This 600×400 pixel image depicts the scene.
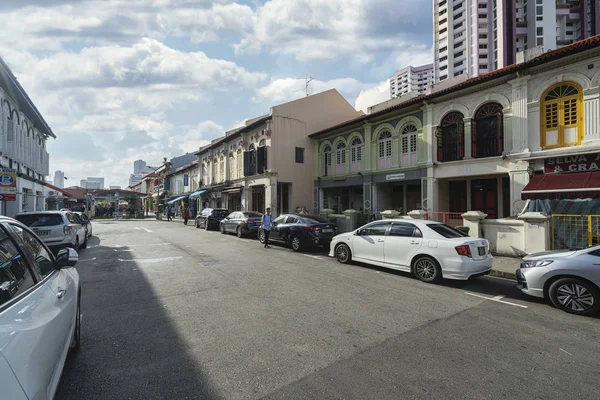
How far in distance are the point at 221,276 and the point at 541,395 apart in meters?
6.28

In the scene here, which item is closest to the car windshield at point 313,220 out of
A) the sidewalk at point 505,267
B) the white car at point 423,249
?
the white car at point 423,249

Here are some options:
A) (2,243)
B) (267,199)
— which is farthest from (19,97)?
(2,243)

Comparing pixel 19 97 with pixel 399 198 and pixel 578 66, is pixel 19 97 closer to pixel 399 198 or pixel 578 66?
pixel 399 198

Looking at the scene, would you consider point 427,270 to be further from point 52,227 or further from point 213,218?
point 213,218

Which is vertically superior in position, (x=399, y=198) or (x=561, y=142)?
(x=561, y=142)

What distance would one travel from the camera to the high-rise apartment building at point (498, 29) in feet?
199

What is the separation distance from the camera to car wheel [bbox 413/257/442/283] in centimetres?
726

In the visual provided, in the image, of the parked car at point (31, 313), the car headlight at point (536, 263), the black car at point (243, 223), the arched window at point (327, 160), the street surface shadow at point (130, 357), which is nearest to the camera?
the parked car at point (31, 313)

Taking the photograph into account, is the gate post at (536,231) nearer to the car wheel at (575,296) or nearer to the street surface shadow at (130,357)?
the car wheel at (575,296)

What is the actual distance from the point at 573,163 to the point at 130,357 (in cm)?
1487

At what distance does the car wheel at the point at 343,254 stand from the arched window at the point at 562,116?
937 cm

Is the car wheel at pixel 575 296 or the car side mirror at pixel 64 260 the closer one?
the car side mirror at pixel 64 260

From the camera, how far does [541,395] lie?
2.93m

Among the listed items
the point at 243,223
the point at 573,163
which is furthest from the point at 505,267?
the point at 243,223
